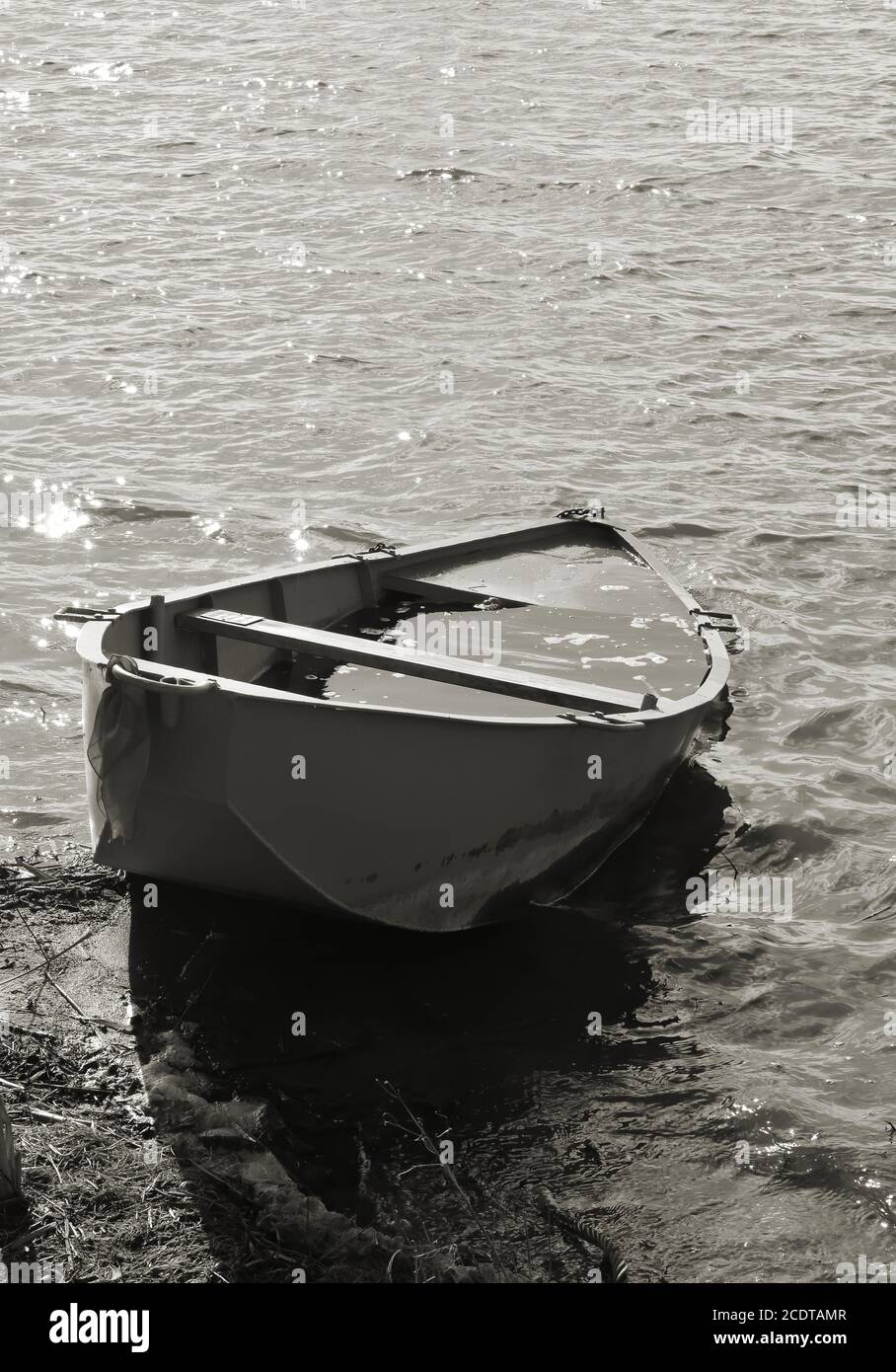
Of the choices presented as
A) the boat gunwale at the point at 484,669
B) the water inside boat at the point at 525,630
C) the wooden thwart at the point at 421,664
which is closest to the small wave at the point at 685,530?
the boat gunwale at the point at 484,669

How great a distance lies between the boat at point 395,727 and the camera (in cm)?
585

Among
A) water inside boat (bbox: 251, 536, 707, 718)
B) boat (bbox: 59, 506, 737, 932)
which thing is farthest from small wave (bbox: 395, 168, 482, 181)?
boat (bbox: 59, 506, 737, 932)

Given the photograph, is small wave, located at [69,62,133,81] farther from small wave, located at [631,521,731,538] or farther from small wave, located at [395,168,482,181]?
small wave, located at [631,521,731,538]

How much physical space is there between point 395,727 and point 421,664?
0.87 metres

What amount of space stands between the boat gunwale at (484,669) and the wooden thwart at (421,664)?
7cm

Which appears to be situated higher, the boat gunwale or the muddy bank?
the boat gunwale

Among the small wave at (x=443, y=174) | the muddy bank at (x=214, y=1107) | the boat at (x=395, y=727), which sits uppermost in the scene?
the small wave at (x=443, y=174)

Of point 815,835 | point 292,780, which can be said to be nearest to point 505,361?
point 815,835

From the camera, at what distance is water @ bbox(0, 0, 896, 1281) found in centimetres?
602

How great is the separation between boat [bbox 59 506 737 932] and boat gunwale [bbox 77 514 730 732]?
0.02m

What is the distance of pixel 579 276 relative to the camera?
16844 millimetres

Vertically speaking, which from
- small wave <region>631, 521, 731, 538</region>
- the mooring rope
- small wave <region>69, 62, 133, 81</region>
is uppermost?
small wave <region>69, 62, 133, 81</region>

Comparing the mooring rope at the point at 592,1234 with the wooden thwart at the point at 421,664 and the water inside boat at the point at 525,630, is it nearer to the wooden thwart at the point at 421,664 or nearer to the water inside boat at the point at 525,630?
the wooden thwart at the point at 421,664

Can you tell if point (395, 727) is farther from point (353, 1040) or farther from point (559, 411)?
point (559, 411)
